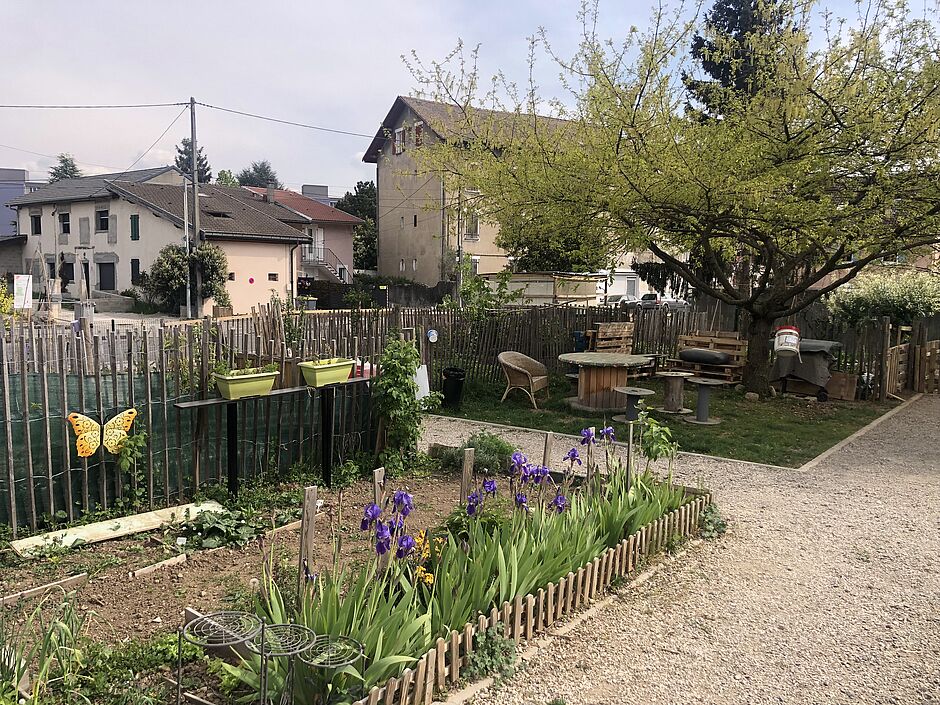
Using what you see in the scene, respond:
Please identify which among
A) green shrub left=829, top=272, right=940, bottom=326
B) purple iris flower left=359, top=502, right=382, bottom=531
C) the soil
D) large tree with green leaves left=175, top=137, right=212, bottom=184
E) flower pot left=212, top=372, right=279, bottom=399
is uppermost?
large tree with green leaves left=175, top=137, right=212, bottom=184

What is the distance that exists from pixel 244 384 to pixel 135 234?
115 feet

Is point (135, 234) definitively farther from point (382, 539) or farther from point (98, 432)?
point (382, 539)

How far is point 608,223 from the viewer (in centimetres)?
1252

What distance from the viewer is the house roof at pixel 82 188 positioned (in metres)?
40.0

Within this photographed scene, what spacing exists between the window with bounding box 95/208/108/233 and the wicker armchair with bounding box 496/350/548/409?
3357 centimetres

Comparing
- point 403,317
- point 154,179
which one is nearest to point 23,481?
point 403,317

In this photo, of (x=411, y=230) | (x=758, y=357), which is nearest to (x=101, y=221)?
(x=411, y=230)

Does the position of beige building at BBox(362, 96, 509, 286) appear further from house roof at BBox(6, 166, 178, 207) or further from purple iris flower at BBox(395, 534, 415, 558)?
purple iris flower at BBox(395, 534, 415, 558)

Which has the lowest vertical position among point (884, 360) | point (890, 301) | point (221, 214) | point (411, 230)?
point (884, 360)

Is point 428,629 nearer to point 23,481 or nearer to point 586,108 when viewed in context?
point 23,481

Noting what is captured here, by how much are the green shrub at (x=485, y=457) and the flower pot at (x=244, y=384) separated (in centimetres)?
216

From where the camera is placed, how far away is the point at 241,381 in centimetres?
627

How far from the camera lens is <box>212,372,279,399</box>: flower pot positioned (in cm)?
623

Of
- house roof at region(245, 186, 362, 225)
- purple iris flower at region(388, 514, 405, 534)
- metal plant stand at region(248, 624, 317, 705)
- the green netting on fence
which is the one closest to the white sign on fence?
the green netting on fence
